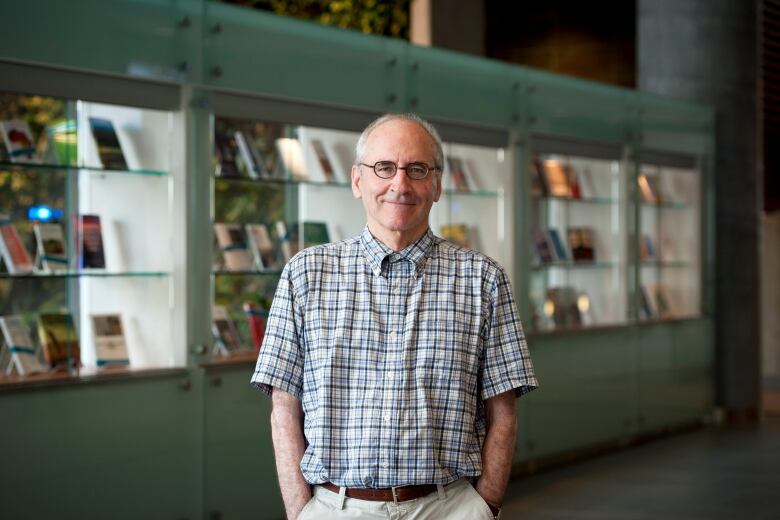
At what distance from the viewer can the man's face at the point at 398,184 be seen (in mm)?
2559

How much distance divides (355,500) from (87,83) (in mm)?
3302

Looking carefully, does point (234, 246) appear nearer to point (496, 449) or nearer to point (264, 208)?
point (264, 208)

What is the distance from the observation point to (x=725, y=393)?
428 inches

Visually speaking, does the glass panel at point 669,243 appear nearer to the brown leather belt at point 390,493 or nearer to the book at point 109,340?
the book at point 109,340

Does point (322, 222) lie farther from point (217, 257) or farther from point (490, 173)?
point (490, 173)

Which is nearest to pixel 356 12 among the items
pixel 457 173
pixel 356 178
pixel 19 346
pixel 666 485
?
pixel 457 173

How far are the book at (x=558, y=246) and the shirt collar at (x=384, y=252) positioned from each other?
247 inches

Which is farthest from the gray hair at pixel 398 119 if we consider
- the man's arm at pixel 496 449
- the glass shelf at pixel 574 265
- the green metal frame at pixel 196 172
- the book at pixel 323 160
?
the glass shelf at pixel 574 265

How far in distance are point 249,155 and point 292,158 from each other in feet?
1.14

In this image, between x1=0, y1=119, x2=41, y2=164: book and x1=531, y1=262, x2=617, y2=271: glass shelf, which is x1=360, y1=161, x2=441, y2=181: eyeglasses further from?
x1=531, y1=262, x2=617, y2=271: glass shelf

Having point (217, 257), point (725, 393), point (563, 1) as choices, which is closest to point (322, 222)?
point (217, 257)

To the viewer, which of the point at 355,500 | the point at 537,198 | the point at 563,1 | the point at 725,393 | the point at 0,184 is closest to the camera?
the point at 355,500

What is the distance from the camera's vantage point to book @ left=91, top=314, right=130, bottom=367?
5.60 meters

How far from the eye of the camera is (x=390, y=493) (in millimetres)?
2520
